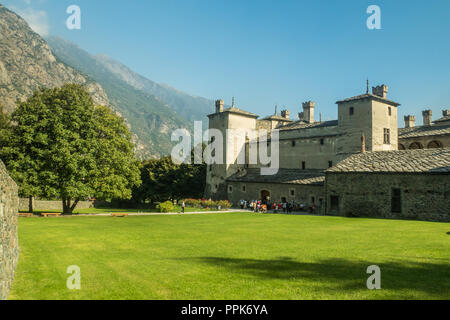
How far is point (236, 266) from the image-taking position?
9531 millimetres

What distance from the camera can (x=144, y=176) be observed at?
56.7 metres

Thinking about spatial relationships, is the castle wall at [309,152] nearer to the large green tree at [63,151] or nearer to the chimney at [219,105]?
the chimney at [219,105]

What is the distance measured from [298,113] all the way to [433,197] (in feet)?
115

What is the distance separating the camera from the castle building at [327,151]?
31.0 meters

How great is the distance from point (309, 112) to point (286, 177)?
16302 mm

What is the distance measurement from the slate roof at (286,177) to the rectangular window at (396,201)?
10898 millimetres

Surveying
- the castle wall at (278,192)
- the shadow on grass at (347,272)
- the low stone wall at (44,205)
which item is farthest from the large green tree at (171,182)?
the shadow on grass at (347,272)

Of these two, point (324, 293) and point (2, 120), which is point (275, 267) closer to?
point (324, 293)

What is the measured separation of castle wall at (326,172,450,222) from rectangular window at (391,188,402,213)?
0.17m

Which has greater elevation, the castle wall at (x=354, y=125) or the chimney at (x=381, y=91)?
the chimney at (x=381, y=91)

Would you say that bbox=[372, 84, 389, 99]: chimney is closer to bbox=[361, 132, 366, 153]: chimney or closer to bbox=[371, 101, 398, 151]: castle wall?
bbox=[371, 101, 398, 151]: castle wall

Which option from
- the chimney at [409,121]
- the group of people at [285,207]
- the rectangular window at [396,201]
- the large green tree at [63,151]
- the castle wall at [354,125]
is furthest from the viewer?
the chimney at [409,121]

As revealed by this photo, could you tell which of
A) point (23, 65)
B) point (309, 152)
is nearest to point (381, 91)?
point (309, 152)
